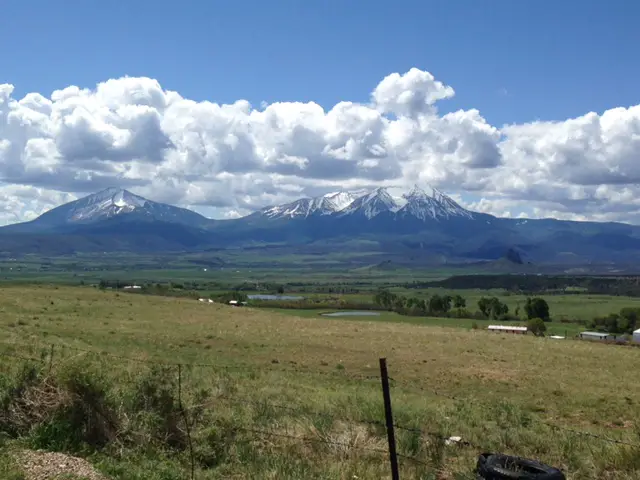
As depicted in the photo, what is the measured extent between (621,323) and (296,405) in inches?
4493

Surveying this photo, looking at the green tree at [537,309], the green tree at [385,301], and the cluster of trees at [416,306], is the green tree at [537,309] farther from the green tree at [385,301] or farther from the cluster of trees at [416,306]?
the green tree at [385,301]

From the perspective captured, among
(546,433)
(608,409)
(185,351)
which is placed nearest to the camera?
(546,433)

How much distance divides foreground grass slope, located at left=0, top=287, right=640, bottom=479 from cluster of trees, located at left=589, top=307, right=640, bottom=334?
81.7 m

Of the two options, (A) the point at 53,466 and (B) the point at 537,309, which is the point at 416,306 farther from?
(A) the point at 53,466

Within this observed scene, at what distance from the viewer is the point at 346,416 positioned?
1475cm

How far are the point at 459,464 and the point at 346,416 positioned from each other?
3579 millimetres

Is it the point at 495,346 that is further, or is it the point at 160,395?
the point at 495,346

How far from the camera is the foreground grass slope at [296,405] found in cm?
1145

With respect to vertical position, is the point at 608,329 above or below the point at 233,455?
below

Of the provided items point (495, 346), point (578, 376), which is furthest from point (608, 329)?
point (578, 376)

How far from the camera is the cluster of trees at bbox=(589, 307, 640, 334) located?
4488 inches

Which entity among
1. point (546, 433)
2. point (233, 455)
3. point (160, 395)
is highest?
point (160, 395)

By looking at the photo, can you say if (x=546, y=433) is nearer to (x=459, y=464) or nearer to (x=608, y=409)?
(x=459, y=464)

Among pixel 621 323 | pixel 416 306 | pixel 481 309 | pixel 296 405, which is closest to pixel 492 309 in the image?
pixel 481 309
